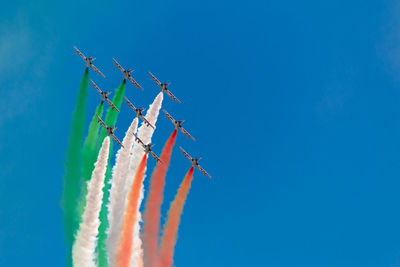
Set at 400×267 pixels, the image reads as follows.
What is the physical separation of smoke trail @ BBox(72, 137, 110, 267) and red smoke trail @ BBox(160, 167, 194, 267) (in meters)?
8.25

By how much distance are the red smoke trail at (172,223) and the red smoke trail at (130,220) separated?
3991 millimetres

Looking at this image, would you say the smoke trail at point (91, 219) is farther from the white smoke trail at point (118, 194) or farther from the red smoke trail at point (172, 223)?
the red smoke trail at point (172, 223)

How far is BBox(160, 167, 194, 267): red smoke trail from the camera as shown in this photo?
76.6 m

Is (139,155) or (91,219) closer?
(91,219)

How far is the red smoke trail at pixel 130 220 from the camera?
75.1 m

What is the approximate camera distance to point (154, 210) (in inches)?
3123

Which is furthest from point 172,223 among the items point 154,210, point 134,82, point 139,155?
point 134,82

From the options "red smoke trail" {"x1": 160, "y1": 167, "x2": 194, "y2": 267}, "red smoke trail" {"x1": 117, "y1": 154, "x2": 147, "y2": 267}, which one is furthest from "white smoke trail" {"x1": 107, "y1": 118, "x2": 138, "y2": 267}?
"red smoke trail" {"x1": 160, "y1": 167, "x2": 194, "y2": 267}

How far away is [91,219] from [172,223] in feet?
32.4

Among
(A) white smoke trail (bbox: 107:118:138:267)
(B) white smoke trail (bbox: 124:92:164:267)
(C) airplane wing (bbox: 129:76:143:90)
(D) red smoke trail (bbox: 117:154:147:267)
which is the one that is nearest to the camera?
(D) red smoke trail (bbox: 117:154:147:267)

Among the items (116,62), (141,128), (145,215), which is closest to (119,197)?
(145,215)

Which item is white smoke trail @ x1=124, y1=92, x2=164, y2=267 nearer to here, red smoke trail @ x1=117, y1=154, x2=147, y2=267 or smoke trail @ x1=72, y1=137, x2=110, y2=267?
red smoke trail @ x1=117, y1=154, x2=147, y2=267

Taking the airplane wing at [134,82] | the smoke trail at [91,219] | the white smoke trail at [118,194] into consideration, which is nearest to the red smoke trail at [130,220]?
the white smoke trail at [118,194]

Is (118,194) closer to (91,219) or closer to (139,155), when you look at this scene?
(91,219)
